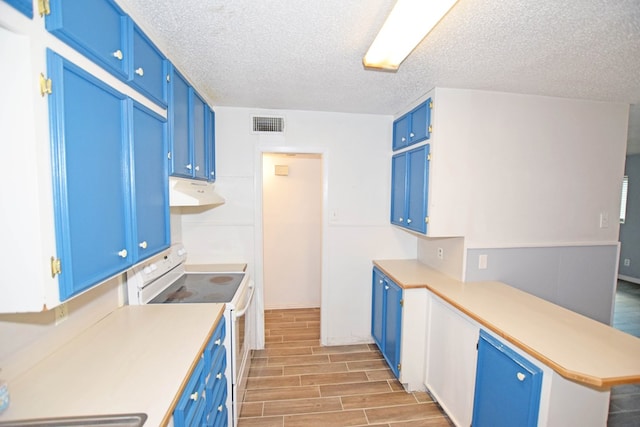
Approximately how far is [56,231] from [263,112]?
218 centimetres

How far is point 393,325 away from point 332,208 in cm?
129

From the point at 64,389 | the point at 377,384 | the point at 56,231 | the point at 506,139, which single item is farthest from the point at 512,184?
the point at 64,389

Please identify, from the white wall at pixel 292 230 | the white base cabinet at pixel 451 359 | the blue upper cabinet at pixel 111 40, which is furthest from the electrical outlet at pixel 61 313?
the white wall at pixel 292 230

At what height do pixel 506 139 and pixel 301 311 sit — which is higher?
pixel 506 139

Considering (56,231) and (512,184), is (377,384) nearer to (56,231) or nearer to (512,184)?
(512,184)

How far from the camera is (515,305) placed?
1761 millimetres

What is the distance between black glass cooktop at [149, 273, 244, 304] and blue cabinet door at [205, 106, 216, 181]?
91 centimetres

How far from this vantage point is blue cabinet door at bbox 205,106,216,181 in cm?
242

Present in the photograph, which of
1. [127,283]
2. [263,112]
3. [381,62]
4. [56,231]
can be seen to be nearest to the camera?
[56,231]

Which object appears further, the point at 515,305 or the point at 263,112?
the point at 263,112

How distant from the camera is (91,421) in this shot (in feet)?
2.80

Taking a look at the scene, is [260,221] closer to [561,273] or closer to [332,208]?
[332,208]

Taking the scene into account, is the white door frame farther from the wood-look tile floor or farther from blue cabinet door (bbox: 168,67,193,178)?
blue cabinet door (bbox: 168,67,193,178)

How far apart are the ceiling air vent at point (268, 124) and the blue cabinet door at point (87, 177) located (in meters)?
1.59
